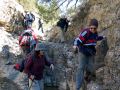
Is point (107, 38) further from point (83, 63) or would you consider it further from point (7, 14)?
point (7, 14)

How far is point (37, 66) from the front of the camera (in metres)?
8.48

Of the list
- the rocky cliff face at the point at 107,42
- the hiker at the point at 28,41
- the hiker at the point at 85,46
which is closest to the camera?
the hiker at the point at 85,46

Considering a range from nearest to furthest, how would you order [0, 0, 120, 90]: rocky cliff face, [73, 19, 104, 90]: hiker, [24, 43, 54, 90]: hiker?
1. [24, 43, 54, 90]: hiker
2. [73, 19, 104, 90]: hiker
3. [0, 0, 120, 90]: rocky cliff face

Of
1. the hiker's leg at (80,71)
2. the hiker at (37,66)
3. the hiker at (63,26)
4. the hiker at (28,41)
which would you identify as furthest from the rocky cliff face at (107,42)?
the hiker at (63,26)

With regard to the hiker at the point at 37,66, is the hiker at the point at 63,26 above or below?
above

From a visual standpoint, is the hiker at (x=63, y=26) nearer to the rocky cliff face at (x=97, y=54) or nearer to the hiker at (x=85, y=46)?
the rocky cliff face at (x=97, y=54)

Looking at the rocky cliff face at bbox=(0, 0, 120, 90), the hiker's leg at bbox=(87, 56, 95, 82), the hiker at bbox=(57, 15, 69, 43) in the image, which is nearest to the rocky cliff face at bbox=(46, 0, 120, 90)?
the rocky cliff face at bbox=(0, 0, 120, 90)

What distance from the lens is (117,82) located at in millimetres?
9289

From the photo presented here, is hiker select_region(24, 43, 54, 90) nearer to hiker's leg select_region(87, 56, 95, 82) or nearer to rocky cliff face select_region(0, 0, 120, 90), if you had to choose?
hiker's leg select_region(87, 56, 95, 82)

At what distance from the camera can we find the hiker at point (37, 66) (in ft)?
27.7

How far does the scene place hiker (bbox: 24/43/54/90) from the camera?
8.44 meters

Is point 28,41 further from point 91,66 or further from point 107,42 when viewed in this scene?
point 91,66

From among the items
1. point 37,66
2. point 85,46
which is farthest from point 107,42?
point 37,66

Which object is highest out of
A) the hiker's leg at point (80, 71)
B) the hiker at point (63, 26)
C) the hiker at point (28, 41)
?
the hiker at point (63, 26)
